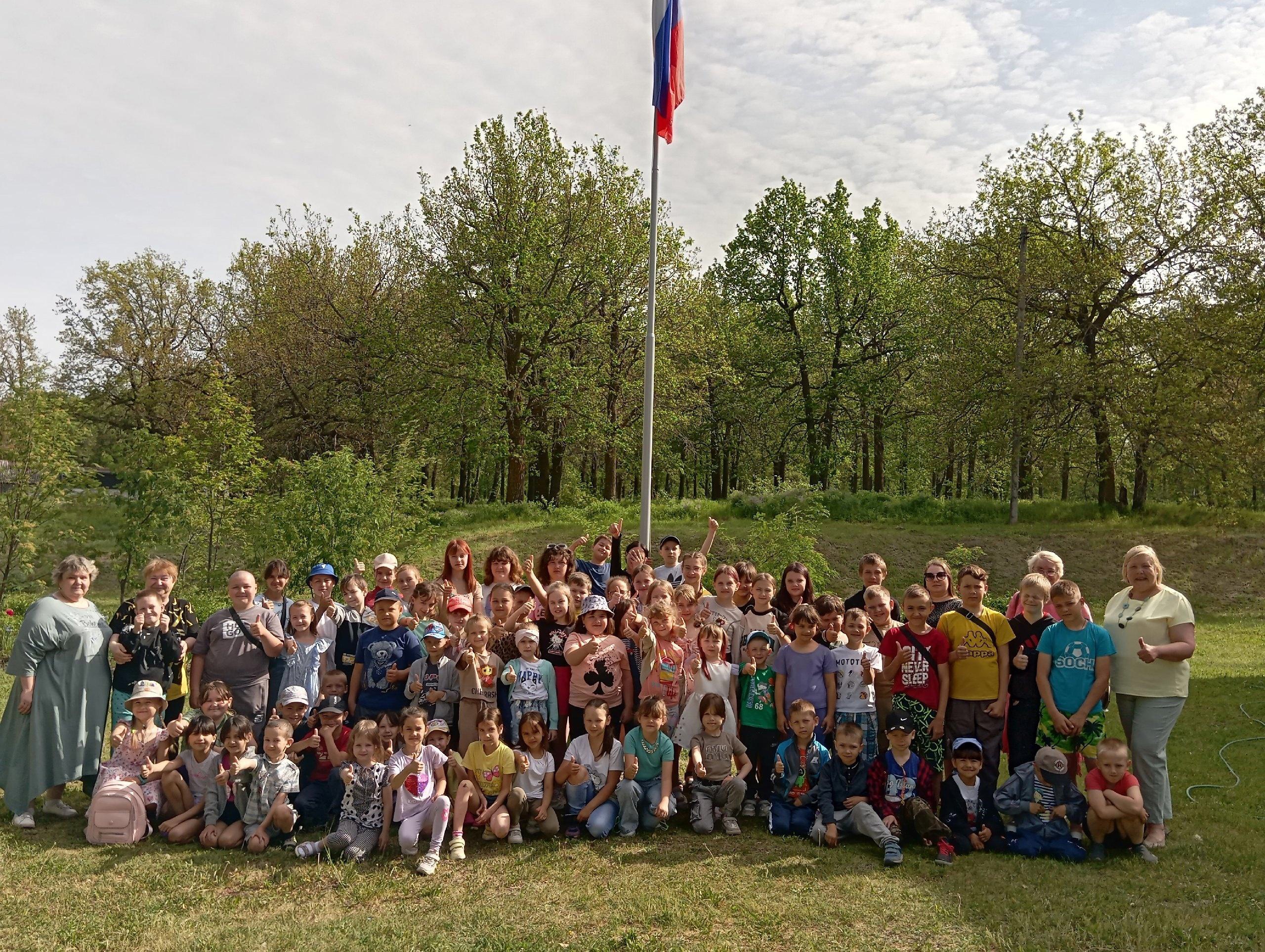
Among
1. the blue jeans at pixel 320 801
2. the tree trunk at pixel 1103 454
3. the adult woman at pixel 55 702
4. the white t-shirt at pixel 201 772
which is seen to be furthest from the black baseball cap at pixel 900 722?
the tree trunk at pixel 1103 454

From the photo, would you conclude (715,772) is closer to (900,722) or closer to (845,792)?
(845,792)

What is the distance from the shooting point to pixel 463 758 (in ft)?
18.1

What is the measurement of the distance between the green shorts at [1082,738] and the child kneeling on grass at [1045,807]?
0.52 ft

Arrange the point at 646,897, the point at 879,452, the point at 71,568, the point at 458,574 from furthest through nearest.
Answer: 1. the point at 879,452
2. the point at 458,574
3. the point at 71,568
4. the point at 646,897

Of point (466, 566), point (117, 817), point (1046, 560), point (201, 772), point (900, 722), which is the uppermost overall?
point (1046, 560)

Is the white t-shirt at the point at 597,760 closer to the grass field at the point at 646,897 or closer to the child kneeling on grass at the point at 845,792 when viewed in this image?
the grass field at the point at 646,897

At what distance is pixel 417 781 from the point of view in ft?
16.7

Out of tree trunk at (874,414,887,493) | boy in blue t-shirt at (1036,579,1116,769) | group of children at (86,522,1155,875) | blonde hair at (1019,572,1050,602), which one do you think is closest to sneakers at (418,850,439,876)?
group of children at (86,522,1155,875)

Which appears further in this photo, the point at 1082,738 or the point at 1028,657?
the point at 1028,657

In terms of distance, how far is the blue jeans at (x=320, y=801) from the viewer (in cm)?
533

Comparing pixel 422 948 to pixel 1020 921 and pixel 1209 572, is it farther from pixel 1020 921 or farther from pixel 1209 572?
pixel 1209 572

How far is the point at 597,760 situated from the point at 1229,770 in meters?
5.50

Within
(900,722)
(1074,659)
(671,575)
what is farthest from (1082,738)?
(671,575)

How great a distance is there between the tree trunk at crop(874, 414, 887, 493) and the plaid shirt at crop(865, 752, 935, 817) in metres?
21.9
